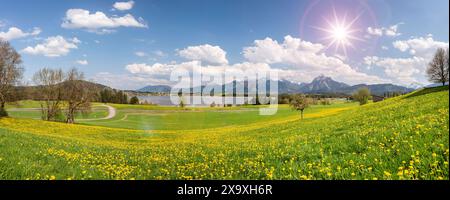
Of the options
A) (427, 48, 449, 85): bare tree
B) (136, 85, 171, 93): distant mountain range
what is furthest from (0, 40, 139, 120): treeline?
(427, 48, 449, 85): bare tree

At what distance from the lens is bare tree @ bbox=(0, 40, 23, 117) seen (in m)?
4.50

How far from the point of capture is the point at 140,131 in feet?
28.3

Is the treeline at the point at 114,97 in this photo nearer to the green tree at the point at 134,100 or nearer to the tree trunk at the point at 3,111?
the green tree at the point at 134,100

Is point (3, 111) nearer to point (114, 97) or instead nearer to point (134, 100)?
point (114, 97)

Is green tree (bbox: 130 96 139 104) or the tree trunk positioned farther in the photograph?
the tree trunk

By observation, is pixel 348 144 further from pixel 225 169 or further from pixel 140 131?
pixel 140 131

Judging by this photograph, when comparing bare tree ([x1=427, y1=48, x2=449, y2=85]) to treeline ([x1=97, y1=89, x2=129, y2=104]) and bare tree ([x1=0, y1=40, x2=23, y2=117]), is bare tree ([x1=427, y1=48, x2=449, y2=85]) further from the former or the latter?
bare tree ([x1=0, y1=40, x2=23, y2=117])

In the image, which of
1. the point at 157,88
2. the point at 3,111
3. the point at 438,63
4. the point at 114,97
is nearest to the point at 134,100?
the point at 114,97

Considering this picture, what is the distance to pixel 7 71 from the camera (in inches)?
240

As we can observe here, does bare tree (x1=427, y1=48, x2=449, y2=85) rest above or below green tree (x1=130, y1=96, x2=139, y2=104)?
above

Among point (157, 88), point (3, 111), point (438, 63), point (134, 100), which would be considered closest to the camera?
point (157, 88)

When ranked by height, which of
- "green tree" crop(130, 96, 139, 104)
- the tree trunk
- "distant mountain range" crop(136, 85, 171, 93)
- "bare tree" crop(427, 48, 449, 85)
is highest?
"bare tree" crop(427, 48, 449, 85)

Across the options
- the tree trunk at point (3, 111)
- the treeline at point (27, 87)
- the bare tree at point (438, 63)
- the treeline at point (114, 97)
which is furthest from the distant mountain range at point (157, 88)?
the tree trunk at point (3, 111)

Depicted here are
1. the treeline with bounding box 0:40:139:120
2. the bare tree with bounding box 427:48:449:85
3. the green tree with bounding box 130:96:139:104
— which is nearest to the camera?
the treeline with bounding box 0:40:139:120
